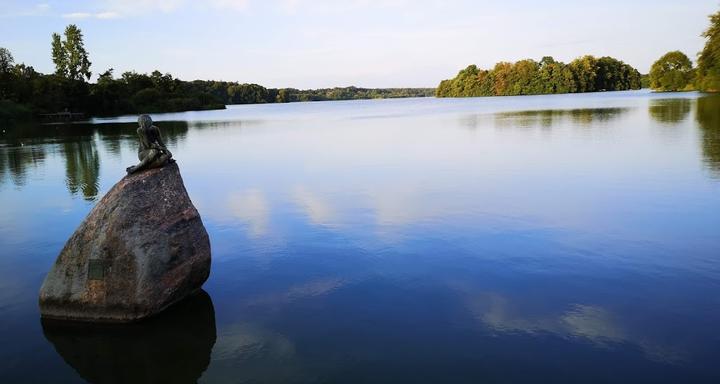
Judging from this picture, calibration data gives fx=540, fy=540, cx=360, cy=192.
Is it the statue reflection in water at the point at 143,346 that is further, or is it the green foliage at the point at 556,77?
the green foliage at the point at 556,77

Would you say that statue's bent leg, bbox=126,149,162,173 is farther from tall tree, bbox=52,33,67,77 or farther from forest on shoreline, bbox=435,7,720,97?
tall tree, bbox=52,33,67,77

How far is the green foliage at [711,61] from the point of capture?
95713mm

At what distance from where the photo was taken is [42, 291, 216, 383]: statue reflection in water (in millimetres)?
7285

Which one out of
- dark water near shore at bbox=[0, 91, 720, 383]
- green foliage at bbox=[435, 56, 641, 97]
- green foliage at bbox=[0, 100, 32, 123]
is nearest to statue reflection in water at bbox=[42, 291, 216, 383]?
dark water near shore at bbox=[0, 91, 720, 383]

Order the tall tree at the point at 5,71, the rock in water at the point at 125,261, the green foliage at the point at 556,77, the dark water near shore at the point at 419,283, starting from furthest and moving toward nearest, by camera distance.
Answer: the green foliage at the point at 556,77, the tall tree at the point at 5,71, the rock in water at the point at 125,261, the dark water near shore at the point at 419,283

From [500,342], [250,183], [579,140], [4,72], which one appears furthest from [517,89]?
[500,342]

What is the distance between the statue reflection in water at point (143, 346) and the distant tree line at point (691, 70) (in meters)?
110

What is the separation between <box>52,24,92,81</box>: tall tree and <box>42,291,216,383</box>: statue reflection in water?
424 feet

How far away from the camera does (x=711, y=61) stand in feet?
331

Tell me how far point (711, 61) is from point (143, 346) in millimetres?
118546

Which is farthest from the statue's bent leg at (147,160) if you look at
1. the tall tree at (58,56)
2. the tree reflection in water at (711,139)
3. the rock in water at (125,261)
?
the tall tree at (58,56)

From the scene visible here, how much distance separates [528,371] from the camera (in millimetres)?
6895

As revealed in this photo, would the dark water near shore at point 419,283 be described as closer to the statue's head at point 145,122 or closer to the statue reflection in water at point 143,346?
the statue reflection in water at point 143,346

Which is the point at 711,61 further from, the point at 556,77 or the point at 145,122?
the point at 145,122
